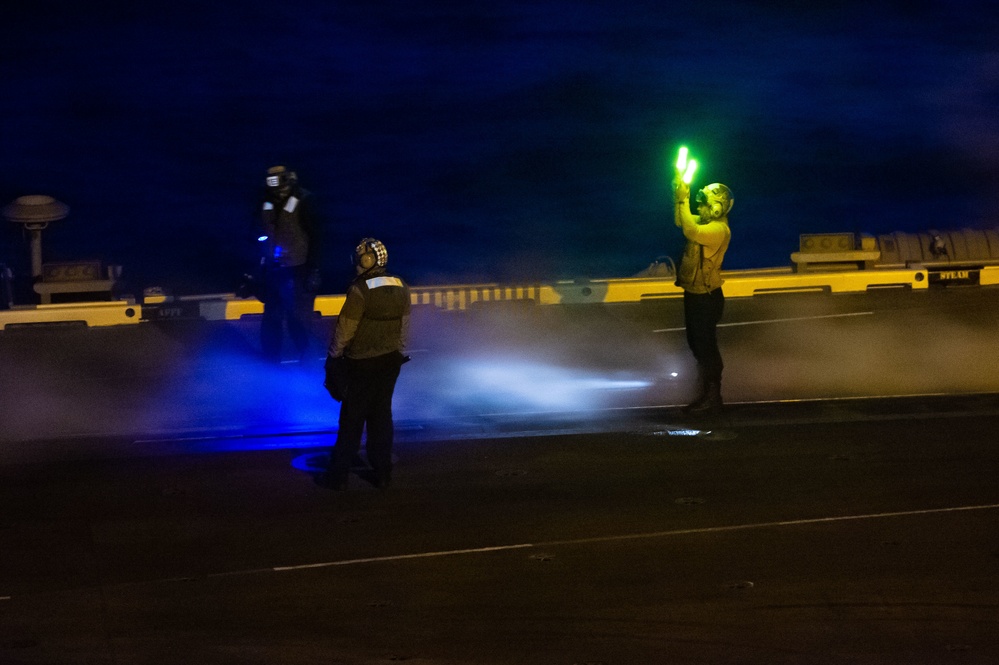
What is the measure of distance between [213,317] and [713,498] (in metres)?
8.08

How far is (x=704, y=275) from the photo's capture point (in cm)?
1065

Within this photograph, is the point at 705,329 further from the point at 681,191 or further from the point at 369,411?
the point at 369,411

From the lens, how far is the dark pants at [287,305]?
41.0 feet

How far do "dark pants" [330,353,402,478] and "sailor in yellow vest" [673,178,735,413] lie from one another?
2.90 metres

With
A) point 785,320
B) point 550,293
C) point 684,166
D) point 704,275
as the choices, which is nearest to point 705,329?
point 704,275

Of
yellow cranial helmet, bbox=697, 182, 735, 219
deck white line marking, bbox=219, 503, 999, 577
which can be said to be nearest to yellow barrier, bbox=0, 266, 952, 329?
yellow cranial helmet, bbox=697, 182, 735, 219

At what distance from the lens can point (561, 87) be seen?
49.1 m

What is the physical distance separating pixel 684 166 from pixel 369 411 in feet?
11.0

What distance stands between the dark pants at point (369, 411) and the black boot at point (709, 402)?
9.73 ft

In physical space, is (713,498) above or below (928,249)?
below

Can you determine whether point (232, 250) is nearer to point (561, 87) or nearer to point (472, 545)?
point (561, 87)

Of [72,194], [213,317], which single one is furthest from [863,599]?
[72,194]

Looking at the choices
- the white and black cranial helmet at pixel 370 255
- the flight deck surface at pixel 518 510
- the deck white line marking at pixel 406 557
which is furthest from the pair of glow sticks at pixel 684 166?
the deck white line marking at pixel 406 557

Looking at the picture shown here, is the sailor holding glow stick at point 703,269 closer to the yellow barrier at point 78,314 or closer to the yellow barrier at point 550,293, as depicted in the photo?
the yellow barrier at point 550,293
